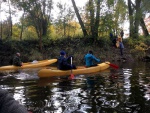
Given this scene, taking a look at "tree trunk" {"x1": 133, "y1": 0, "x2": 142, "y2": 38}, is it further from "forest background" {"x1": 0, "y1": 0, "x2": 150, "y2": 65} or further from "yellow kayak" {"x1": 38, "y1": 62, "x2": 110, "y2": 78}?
"yellow kayak" {"x1": 38, "y1": 62, "x2": 110, "y2": 78}

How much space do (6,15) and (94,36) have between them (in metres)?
11.1

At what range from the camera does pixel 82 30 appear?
81.3 ft

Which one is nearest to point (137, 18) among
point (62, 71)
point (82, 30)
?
point (82, 30)

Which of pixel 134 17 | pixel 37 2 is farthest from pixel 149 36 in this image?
pixel 37 2

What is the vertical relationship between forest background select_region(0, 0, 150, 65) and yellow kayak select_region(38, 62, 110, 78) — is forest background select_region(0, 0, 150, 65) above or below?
above

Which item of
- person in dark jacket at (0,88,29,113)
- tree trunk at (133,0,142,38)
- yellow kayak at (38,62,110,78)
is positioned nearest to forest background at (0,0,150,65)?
tree trunk at (133,0,142,38)

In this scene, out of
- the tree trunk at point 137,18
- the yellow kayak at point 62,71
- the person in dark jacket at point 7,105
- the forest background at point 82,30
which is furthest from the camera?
the tree trunk at point 137,18

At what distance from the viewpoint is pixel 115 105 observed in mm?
5758

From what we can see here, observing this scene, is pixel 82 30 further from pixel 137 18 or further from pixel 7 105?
pixel 7 105

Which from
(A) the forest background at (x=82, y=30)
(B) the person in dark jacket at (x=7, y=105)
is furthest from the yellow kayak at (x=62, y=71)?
(B) the person in dark jacket at (x=7, y=105)

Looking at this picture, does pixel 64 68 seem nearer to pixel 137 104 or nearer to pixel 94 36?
pixel 137 104

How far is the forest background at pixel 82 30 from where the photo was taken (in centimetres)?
2236

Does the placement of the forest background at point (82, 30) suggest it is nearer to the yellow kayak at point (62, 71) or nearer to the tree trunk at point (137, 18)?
the tree trunk at point (137, 18)

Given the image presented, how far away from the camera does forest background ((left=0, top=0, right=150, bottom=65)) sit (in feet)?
73.4
